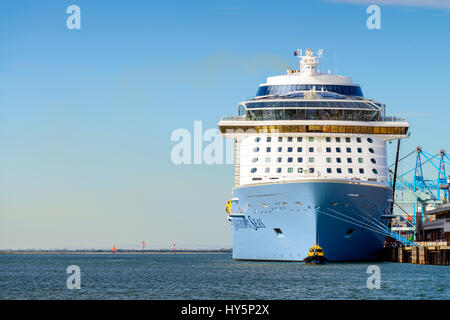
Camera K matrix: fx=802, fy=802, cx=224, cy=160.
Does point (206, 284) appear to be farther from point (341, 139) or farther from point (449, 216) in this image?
Result: point (449, 216)

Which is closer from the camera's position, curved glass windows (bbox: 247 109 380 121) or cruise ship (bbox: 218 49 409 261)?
cruise ship (bbox: 218 49 409 261)

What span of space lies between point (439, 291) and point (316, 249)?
1672cm

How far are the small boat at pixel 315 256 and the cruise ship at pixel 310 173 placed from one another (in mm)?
368

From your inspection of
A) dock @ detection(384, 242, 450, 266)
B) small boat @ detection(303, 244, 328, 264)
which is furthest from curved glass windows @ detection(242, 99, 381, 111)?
small boat @ detection(303, 244, 328, 264)

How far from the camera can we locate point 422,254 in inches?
2375

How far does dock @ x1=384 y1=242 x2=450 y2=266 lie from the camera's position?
58.0m

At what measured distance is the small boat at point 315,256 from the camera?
51884 millimetres

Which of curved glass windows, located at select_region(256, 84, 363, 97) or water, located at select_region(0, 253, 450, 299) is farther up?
curved glass windows, located at select_region(256, 84, 363, 97)

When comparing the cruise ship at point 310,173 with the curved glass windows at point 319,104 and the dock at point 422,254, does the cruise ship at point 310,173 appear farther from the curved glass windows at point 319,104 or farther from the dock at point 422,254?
the dock at point 422,254

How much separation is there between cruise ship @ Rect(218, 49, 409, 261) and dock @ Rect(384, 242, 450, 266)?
350 centimetres

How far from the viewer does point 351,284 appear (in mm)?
38719

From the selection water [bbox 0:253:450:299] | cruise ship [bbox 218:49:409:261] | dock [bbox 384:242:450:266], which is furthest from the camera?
dock [bbox 384:242:450:266]

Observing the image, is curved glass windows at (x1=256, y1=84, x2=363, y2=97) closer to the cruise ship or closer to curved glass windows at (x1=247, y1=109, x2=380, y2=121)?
the cruise ship

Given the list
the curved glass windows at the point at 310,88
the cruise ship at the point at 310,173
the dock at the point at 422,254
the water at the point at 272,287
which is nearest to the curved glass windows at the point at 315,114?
the cruise ship at the point at 310,173
